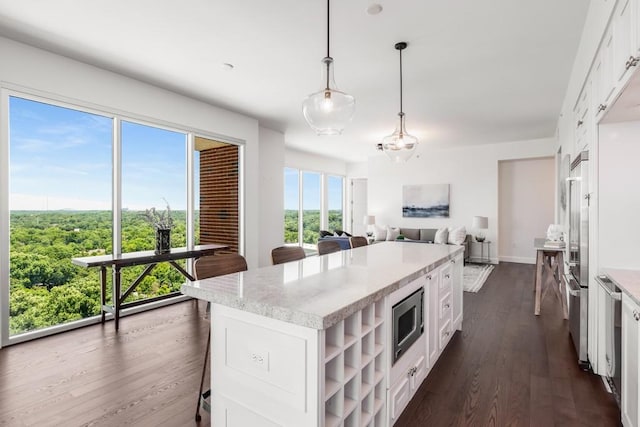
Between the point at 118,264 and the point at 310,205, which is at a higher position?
the point at 310,205

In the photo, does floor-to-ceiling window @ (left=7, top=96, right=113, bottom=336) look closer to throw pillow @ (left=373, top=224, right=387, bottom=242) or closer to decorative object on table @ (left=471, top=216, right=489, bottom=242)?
throw pillow @ (left=373, top=224, right=387, bottom=242)

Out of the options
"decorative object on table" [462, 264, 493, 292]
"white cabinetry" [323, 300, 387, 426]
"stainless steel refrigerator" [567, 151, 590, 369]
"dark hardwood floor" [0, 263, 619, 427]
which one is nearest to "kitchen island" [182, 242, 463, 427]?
"white cabinetry" [323, 300, 387, 426]

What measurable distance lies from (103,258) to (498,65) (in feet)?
15.5

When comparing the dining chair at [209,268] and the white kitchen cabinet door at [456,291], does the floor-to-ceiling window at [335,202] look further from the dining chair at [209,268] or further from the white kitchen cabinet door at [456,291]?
the dining chair at [209,268]

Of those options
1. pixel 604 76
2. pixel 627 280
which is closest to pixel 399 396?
pixel 627 280

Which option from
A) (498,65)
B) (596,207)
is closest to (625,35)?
(596,207)

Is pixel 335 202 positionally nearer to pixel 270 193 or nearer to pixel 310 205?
pixel 310 205

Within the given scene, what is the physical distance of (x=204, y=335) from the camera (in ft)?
10.7

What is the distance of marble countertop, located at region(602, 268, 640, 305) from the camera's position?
1610mm

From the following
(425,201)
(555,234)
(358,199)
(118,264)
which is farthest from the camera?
(358,199)

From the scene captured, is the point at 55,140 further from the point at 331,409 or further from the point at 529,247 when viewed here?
the point at 529,247

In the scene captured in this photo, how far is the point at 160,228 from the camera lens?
393 cm

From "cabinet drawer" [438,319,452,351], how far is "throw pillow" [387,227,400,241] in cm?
519

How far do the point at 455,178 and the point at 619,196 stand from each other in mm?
6191
